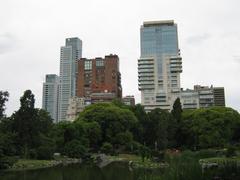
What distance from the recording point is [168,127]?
235 feet

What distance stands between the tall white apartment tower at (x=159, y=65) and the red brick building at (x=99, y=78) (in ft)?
34.4

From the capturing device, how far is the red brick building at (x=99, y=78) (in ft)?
460

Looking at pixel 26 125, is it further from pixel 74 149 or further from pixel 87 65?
pixel 87 65

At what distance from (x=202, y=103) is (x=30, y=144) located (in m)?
99.3

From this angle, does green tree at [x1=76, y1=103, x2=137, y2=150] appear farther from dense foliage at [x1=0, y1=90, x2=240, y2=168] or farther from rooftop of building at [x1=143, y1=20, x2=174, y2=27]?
rooftop of building at [x1=143, y1=20, x2=174, y2=27]

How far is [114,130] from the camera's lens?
226 ft

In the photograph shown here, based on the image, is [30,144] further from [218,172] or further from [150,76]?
[150,76]

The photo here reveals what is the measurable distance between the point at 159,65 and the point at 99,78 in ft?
77.4

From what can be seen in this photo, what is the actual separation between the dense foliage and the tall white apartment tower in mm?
65136

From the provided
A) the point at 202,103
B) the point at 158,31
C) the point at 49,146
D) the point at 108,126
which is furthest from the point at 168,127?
the point at 158,31

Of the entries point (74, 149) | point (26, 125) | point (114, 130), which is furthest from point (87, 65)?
point (26, 125)

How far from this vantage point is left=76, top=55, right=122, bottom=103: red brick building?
140 metres

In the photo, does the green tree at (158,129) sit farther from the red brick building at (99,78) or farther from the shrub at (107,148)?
the red brick building at (99,78)

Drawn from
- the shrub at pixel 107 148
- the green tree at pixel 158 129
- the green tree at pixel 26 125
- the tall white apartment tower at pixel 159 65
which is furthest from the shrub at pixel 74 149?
the tall white apartment tower at pixel 159 65
